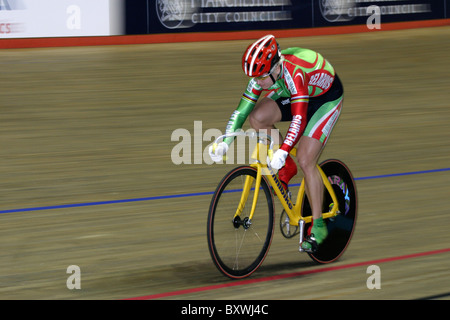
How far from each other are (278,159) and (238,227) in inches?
16.3

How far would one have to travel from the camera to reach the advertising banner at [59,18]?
10766 mm

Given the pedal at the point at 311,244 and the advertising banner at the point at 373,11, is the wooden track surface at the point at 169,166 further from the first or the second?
the advertising banner at the point at 373,11

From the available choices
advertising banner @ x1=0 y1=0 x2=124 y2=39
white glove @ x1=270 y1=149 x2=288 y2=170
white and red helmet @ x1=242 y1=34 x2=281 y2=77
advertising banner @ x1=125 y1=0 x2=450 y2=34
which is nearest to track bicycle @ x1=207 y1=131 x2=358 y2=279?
white glove @ x1=270 y1=149 x2=288 y2=170

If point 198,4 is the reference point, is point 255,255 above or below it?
below

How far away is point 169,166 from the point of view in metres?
6.88

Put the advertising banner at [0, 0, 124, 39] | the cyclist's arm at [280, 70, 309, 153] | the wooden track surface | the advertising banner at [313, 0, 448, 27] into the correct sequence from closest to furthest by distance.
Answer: the cyclist's arm at [280, 70, 309, 153], the wooden track surface, the advertising banner at [0, 0, 124, 39], the advertising banner at [313, 0, 448, 27]

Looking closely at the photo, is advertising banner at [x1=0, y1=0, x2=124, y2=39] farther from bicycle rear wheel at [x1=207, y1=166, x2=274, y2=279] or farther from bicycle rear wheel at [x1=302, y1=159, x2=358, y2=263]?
bicycle rear wheel at [x1=207, y1=166, x2=274, y2=279]

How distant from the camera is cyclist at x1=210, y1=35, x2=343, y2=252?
404cm

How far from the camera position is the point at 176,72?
1030cm

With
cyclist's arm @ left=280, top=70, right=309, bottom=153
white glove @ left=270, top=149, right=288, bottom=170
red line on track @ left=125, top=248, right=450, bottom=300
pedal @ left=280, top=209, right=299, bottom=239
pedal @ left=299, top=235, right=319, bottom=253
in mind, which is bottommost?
red line on track @ left=125, top=248, right=450, bottom=300

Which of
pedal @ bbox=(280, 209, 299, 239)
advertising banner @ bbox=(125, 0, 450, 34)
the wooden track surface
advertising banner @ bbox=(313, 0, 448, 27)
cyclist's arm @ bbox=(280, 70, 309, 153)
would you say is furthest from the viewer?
advertising banner @ bbox=(313, 0, 448, 27)

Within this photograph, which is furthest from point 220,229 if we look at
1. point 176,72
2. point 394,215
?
point 176,72

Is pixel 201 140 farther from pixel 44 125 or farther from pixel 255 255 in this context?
pixel 255 255
